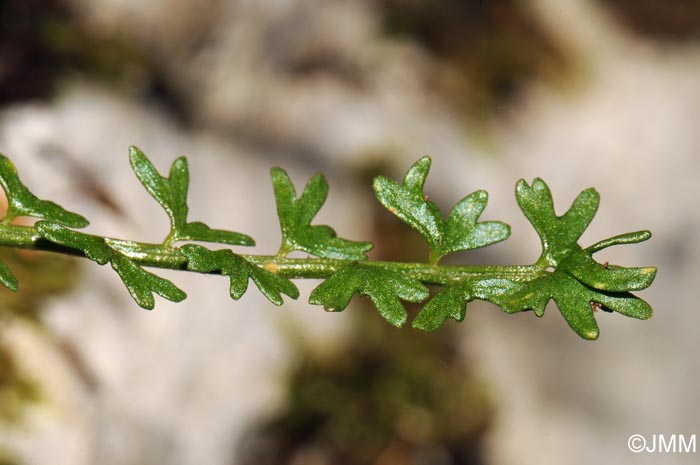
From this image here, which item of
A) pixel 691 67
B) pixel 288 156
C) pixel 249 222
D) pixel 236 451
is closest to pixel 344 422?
pixel 236 451

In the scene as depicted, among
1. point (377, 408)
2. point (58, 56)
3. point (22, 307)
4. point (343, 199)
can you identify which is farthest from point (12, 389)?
point (343, 199)

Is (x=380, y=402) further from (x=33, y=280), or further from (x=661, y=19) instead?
(x=661, y=19)

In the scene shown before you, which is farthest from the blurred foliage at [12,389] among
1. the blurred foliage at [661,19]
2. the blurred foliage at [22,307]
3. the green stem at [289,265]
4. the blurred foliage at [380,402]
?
the blurred foliage at [661,19]

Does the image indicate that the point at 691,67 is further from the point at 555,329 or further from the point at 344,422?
the point at 344,422

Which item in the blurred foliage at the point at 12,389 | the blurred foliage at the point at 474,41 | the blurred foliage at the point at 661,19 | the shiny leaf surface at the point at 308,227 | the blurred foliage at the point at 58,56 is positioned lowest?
the blurred foliage at the point at 12,389

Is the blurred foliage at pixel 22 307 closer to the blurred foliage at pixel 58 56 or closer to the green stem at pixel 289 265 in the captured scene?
the blurred foliage at pixel 58 56

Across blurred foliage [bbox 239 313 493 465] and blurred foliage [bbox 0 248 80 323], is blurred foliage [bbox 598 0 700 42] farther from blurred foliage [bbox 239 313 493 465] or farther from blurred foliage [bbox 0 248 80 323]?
blurred foliage [bbox 0 248 80 323]
